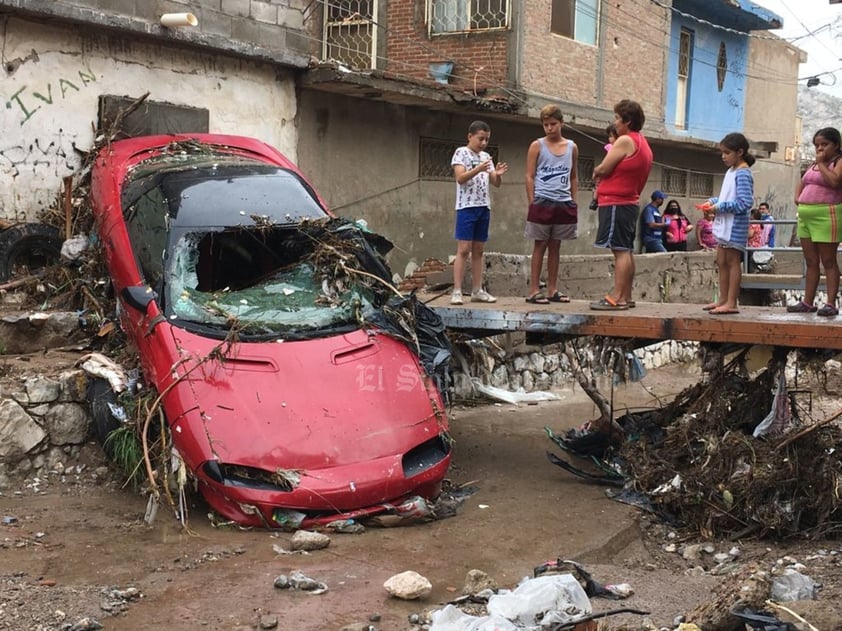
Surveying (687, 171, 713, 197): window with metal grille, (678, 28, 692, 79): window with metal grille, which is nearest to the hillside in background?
(678, 28, 692, 79): window with metal grille

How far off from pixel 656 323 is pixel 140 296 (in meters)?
3.44

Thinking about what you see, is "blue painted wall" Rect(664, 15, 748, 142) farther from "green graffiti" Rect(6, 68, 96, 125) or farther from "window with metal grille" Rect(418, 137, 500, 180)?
"green graffiti" Rect(6, 68, 96, 125)

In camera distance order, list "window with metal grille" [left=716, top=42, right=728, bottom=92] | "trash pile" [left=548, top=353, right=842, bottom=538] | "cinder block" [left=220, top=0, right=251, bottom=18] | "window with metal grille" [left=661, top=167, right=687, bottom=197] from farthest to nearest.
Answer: "window with metal grille" [left=716, top=42, right=728, bottom=92]
"window with metal grille" [left=661, top=167, right=687, bottom=197]
"cinder block" [left=220, top=0, right=251, bottom=18]
"trash pile" [left=548, top=353, right=842, bottom=538]

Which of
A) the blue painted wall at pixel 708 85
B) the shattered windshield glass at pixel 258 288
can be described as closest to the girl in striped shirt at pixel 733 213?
the shattered windshield glass at pixel 258 288

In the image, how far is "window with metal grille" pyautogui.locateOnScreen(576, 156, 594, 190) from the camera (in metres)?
16.1

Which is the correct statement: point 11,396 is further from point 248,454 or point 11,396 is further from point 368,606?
point 368,606

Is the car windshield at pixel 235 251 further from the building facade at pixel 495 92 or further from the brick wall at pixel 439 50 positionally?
the brick wall at pixel 439 50

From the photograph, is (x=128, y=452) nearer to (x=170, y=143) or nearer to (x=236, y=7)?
(x=170, y=143)

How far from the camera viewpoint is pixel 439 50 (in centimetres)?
1458

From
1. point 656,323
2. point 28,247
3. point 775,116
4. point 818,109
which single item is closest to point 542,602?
point 656,323

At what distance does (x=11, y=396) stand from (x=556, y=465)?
405cm

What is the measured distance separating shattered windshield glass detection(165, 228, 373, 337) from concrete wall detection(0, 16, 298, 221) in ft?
7.94

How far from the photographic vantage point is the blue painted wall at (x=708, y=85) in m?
20.0

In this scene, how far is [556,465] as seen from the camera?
757 centimetres
